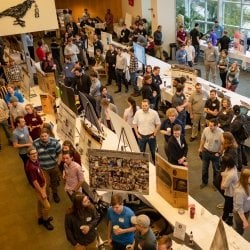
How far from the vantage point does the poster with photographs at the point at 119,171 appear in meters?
4.90

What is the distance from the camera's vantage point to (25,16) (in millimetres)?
9875

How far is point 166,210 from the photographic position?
4.88 m

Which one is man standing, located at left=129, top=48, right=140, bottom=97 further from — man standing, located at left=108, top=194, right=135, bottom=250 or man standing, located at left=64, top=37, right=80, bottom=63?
man standing, located at left=108, top=194, right=135, bottom=250

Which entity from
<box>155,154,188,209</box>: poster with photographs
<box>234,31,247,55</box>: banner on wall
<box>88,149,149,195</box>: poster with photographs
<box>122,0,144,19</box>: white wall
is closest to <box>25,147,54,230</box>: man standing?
<box>88,149,149,195</box>: poster with photographs

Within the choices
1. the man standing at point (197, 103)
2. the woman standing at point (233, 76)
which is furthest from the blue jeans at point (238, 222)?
the woman standing at point (233, 76)

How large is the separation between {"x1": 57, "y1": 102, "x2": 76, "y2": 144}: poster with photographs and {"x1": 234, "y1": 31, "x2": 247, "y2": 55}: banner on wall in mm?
7545

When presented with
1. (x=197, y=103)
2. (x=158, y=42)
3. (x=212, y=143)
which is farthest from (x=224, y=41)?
(x=212, y=143)

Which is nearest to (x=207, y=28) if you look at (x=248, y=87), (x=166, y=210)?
(x=248, y=87)

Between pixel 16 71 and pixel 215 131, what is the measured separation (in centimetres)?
562

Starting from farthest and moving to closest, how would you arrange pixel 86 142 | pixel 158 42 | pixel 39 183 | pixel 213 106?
pixel 158 42 → pixel 213 106 → pixel 86 142 → pixel 39 183

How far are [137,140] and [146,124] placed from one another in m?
0.48

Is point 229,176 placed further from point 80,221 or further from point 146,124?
point 146,124

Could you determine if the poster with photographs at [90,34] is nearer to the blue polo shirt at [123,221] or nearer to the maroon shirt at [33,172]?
the maroon shirt at [33,172]

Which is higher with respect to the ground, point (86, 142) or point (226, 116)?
point (86, 142)
